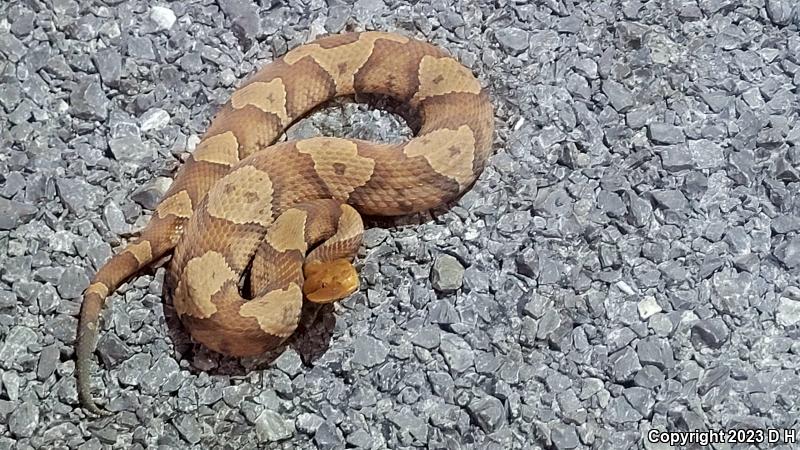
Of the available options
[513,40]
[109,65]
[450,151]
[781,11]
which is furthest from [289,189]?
[781,11]

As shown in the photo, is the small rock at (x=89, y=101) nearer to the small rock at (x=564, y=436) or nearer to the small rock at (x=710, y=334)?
the small rock at (x=564, y=436)

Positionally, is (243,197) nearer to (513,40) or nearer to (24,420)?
(24,420)

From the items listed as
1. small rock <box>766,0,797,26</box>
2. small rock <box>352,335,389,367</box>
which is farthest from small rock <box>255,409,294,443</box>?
small rock <box>766,0,797,26</box>

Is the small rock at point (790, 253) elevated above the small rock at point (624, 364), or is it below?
above

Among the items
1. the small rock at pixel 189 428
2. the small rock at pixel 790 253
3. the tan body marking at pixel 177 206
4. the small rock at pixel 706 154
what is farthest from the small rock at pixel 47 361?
the small rock at pixel 790 253

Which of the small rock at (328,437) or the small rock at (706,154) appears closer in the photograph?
the small rock at (328,437)

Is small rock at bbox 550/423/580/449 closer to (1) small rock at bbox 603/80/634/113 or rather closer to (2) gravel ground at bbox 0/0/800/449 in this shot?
(2) gravel ground at bbox 0/0/800/449

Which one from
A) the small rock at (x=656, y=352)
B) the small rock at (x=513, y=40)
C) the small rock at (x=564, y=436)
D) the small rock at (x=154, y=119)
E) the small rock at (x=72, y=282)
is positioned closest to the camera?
the small rock at (x=564, y=436)

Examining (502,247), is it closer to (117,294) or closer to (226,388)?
(226,388)
